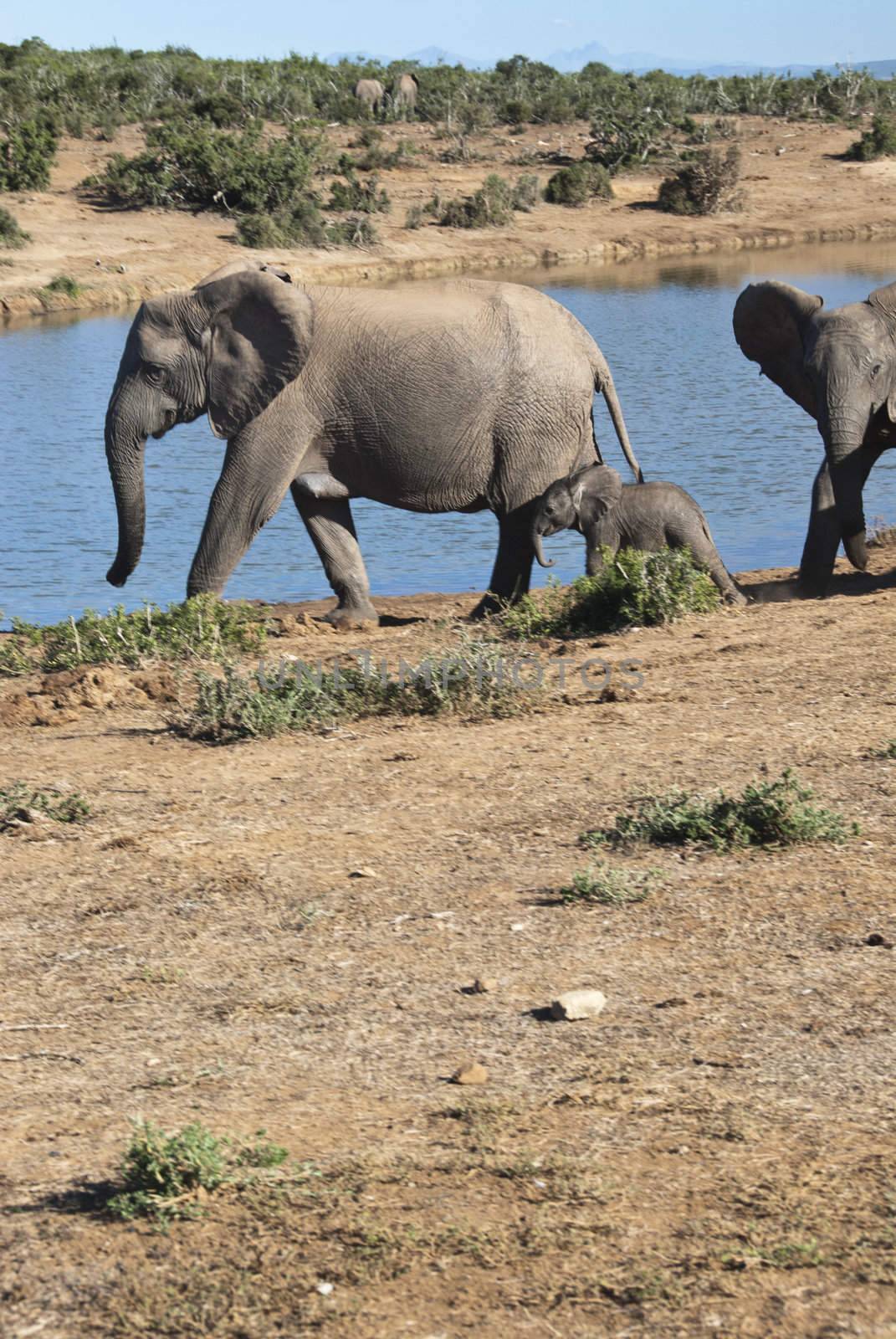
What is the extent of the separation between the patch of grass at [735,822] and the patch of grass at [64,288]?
24.9 metres

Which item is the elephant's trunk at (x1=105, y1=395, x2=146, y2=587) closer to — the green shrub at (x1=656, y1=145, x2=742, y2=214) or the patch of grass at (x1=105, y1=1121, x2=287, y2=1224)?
the patch of grass at (x1=105, y1=1121, x2=287, y2=1224)

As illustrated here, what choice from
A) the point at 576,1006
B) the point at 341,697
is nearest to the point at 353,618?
the point at 341,697

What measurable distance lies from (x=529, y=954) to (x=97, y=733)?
358 centimetres

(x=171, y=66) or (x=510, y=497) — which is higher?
(x=171, y=66)

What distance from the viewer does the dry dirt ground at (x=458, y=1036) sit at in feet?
10.2

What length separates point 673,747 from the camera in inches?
263

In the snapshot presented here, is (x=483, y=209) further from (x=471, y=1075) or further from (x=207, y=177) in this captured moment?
(x=471, y=1075)

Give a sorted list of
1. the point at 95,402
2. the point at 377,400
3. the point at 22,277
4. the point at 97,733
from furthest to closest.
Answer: the point at 22,277, the point at 95,402, the point at 377,400, the point at 97,733

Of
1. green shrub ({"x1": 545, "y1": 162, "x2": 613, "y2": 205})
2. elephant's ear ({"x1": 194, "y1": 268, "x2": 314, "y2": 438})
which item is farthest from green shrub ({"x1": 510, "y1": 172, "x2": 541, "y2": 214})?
elephant's ear ({"x1": 194, "y1": 268, "x2": 314, "y2": 438})

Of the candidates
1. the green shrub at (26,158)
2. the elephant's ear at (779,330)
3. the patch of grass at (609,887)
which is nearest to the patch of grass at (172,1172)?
the patch of grass at (609,887)

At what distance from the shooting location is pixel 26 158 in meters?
33.8

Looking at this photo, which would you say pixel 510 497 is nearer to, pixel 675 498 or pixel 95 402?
pixel 675 498

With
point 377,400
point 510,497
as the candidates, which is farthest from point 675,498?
point 377,400

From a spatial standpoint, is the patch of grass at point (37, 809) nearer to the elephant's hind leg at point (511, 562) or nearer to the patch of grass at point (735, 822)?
the patch of grass at point (735, 822)
